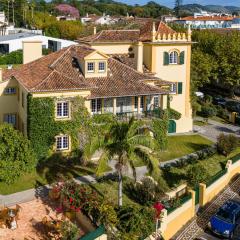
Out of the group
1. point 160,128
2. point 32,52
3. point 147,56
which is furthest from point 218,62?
point 32,52

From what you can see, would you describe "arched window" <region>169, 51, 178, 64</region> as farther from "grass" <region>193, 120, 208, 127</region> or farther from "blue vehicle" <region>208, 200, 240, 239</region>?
"blue vehicle" <region>208, 200, 240, 239</region>

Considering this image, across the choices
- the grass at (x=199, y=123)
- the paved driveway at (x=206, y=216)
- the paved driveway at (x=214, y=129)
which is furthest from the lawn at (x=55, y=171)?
the grass at (x=199, y=123)

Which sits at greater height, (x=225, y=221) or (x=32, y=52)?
(x=32, y=52)

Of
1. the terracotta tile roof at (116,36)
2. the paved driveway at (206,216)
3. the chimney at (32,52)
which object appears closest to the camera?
the paved driveway at (206,216)

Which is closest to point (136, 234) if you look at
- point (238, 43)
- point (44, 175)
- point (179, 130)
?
point (44, 175)

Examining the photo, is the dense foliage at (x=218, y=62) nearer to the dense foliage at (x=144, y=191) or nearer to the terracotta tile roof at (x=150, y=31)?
the terracotta tile roof at (x=150, y=31)

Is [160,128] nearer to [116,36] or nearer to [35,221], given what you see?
[116,36]

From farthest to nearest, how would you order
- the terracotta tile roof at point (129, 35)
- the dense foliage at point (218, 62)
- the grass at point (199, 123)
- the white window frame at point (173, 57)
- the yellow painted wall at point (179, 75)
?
the dense foliage at point (218, 62) < the grass at point (199, 123) < the terracotta tile roof at point (129, 35) < the white window frame at point (173, 57) < the yellow painted wall at point (179, 75)

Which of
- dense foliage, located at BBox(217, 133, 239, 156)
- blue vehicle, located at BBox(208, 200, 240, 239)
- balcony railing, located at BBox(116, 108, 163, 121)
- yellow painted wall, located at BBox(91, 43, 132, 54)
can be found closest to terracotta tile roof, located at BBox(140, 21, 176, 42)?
yellow painted wall, located at BBox(91, 43, 132, 54)
